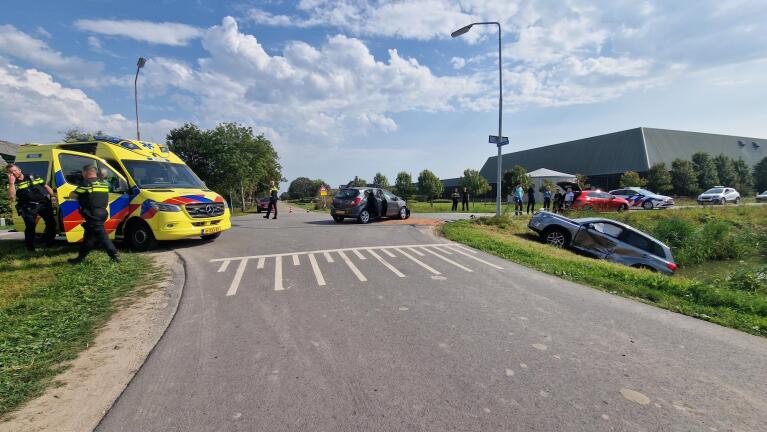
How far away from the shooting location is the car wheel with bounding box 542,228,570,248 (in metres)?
12.5

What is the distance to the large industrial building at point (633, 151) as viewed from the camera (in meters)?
54.8

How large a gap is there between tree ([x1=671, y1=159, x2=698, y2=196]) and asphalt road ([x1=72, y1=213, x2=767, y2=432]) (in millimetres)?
53095

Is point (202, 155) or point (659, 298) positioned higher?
point (202, 155)

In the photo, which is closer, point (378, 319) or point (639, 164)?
point (378, 319)

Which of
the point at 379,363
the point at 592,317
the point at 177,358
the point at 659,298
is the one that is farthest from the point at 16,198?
the point at 659,298

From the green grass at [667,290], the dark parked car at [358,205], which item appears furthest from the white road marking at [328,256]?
the dark parked car at [358,205]

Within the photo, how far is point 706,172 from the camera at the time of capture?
49.0 m

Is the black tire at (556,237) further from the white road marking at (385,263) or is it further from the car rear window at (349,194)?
the car rear window at (349,194)

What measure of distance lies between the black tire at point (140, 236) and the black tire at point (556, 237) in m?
11.6

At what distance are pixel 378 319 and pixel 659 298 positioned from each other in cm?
458

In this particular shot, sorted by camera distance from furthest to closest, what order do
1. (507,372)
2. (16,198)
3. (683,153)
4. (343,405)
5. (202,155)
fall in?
(683,153)
(202,155)
(16,198)
(507,372)
(343,405)

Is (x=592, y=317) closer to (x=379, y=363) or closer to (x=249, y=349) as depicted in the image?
(x=379, y=363)

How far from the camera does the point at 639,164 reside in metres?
53.0

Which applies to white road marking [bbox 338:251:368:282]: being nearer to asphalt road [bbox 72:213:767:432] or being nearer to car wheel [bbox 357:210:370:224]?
asphalt road [bbox 72:213:767:432]
